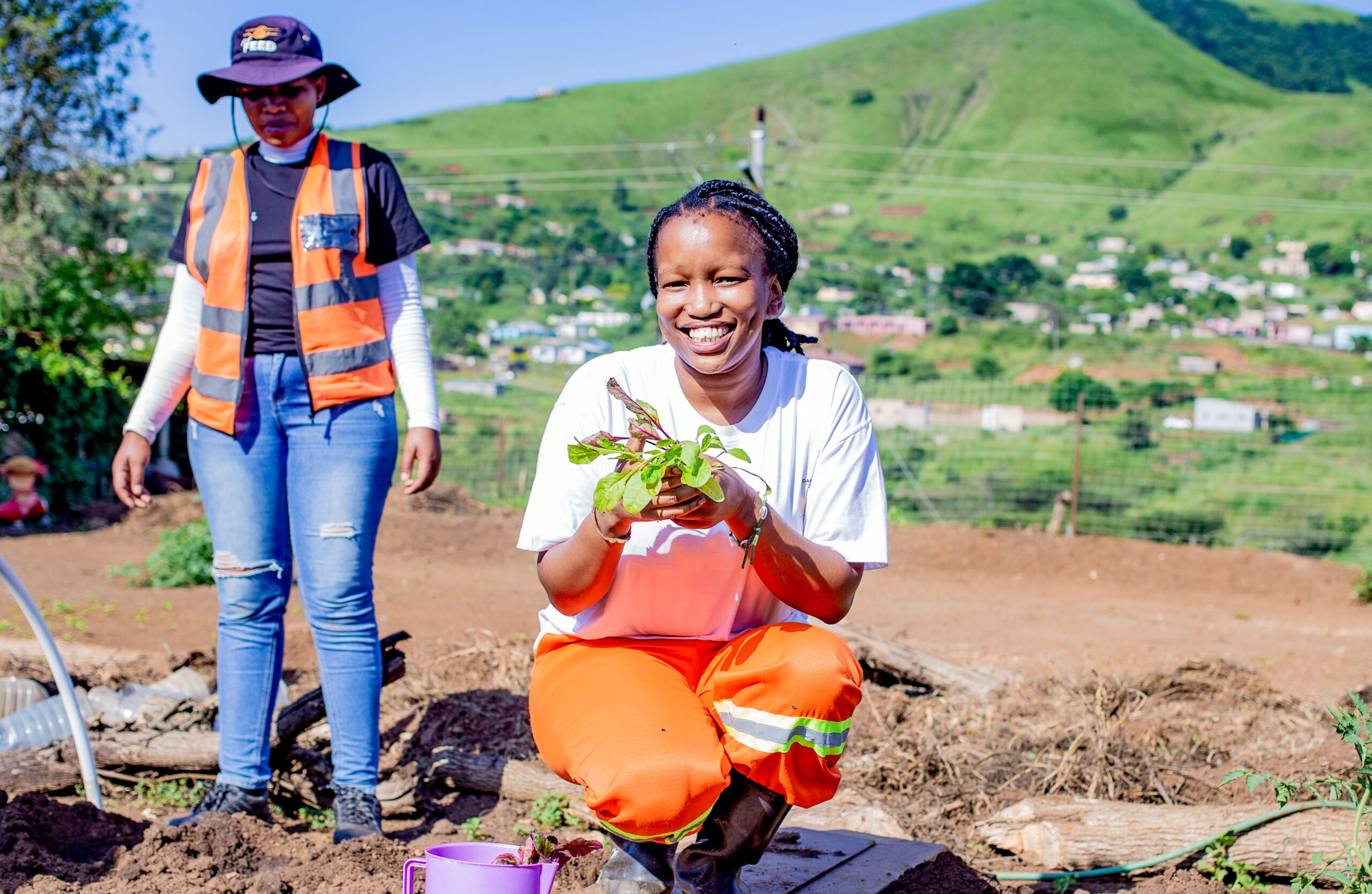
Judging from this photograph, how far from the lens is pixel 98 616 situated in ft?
20.9

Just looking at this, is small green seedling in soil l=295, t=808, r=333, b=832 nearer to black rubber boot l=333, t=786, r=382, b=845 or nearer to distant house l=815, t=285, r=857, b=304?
black rubber boot l=333, t=786, r=382, b=845

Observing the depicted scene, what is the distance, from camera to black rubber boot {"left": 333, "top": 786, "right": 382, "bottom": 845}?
2.79 metres

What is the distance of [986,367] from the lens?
115ft

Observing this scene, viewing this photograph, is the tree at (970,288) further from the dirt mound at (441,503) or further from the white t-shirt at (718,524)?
the white t-shirt at (718,524)

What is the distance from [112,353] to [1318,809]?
1500cm

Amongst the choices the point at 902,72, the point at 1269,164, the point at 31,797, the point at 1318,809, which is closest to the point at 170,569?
the point at 31,797

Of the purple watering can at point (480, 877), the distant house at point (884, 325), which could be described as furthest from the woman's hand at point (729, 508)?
the distant house at point (884, 325)

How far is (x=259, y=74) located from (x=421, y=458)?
112cm

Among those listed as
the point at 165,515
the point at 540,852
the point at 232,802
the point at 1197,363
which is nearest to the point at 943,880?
the point at 540,852

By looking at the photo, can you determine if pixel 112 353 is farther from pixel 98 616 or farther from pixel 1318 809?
pixel 1318 809

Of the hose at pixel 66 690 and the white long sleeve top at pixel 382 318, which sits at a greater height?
the white long sleeve top at pixel 382 318

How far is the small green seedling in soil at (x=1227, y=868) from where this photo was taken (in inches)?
110

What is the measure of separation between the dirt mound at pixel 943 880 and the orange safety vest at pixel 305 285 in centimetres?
184

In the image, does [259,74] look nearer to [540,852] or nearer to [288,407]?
[288,407]
